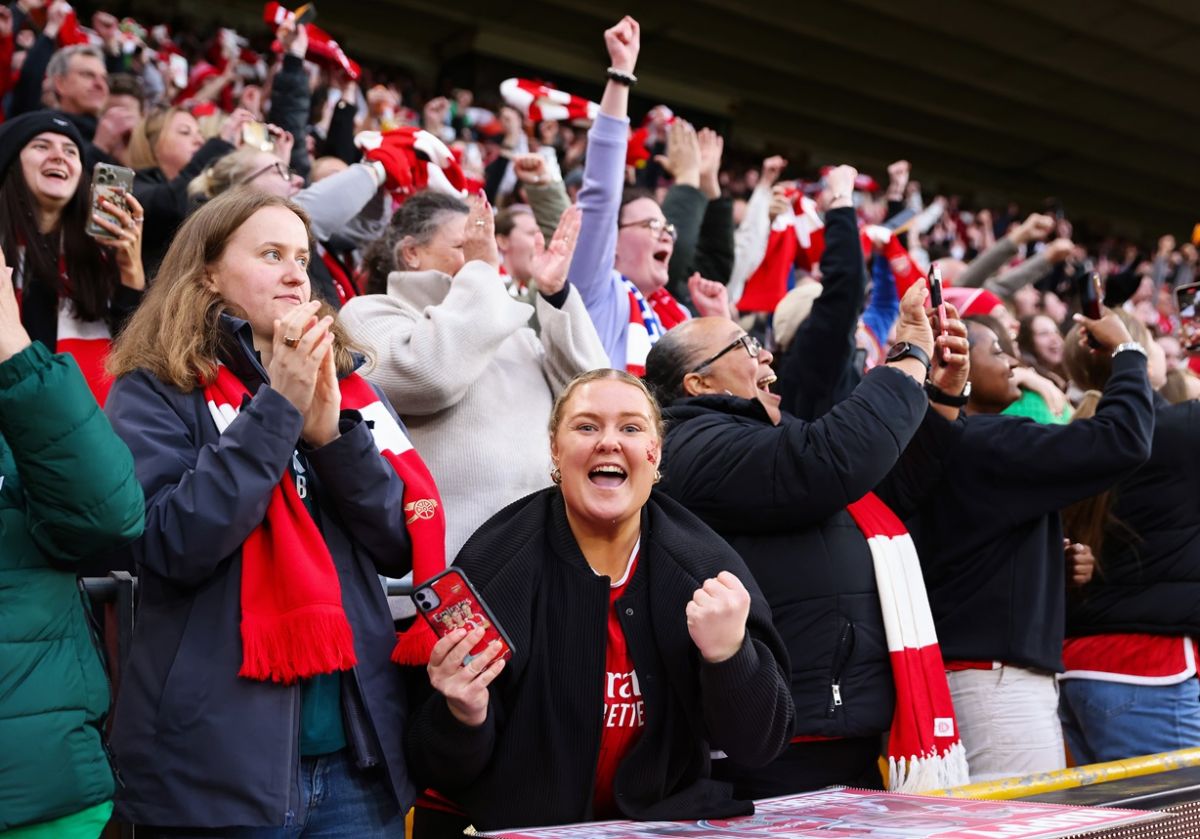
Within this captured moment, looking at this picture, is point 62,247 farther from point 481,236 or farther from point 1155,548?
point 1155,548

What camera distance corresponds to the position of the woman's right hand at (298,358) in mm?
1812

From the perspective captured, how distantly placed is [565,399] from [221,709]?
0.78m

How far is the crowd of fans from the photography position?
1.72 m

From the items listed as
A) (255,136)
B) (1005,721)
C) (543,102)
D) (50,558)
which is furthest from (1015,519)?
(543,102)

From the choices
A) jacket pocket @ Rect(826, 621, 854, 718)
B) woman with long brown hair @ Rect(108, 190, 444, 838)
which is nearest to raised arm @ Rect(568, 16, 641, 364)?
jacket pocket @ Rect(826, 621, 854, 718)

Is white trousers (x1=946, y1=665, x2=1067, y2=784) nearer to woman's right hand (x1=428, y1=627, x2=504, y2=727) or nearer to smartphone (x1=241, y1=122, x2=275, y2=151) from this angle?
woman's right hand (x1=428, y1=627, x2=504, y2=727)

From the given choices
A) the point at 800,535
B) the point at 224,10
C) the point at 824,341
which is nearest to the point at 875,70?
the point at 224,10

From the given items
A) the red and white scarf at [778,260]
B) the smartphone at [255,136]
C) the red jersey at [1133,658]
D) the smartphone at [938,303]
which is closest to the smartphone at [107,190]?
the smartphone at [255,136]

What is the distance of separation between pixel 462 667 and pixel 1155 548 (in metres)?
2.12

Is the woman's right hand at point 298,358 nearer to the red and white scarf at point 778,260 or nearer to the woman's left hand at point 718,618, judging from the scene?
the woman's left hand at point 718,618

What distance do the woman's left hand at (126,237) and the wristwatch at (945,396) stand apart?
1877mm

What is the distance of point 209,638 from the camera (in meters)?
1.77

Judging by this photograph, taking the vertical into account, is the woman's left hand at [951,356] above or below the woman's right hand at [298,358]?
above

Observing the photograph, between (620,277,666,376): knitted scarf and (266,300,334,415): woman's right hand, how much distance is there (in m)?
1.62
